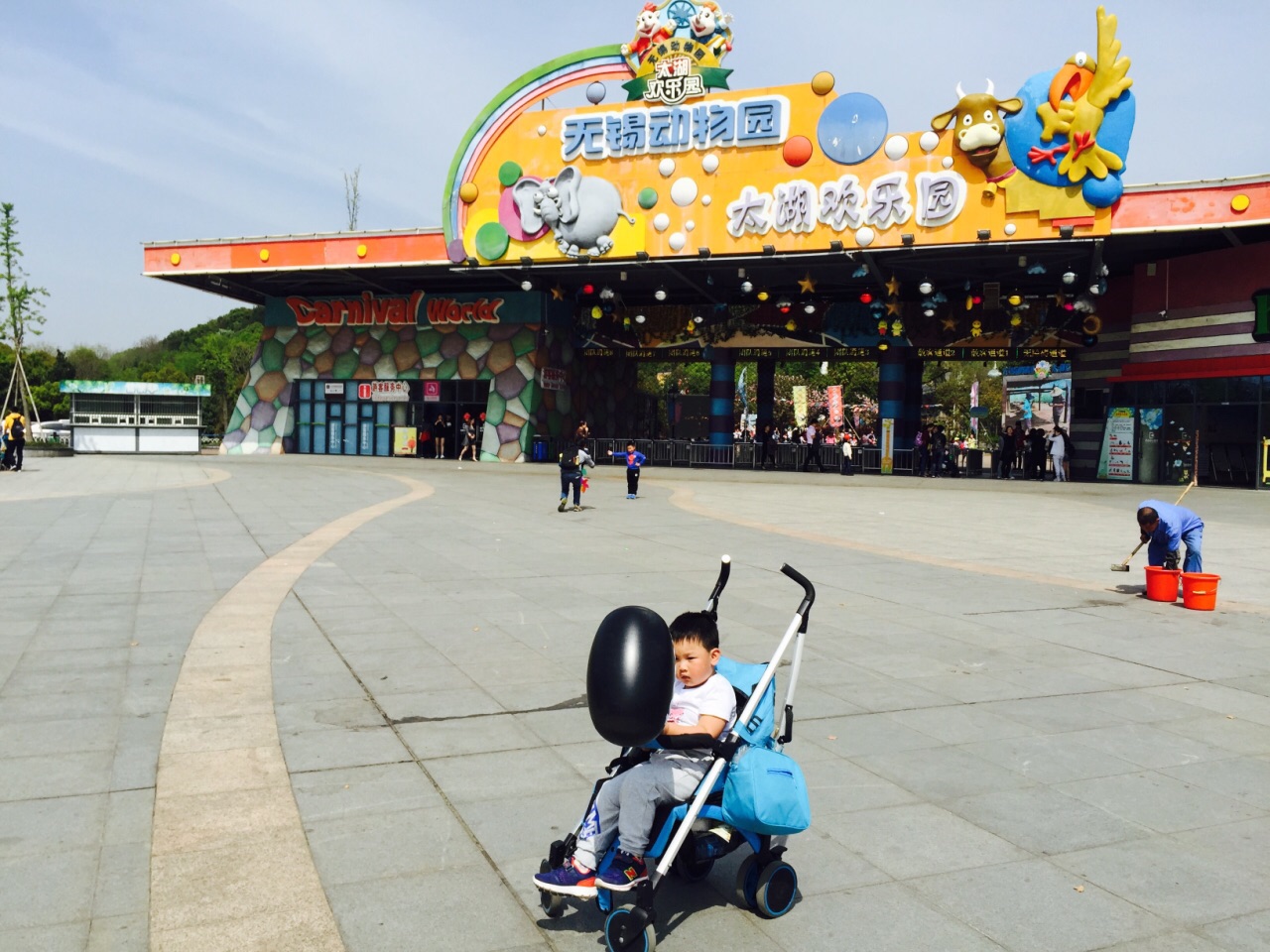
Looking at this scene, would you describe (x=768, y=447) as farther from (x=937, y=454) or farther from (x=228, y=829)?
(x=228, y=829)

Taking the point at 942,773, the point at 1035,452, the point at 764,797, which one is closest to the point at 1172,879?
the point at 942,773

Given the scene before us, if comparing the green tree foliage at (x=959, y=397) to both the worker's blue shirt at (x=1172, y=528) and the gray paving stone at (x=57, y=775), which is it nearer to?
the worker's blue shirt at (x=1172, y=528)

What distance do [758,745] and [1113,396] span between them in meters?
31.0

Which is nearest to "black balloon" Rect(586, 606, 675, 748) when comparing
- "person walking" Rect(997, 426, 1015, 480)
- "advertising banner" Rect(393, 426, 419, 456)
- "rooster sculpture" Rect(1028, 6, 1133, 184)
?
"rooster sculpture" Rect(1028, 6, 1133, 184)

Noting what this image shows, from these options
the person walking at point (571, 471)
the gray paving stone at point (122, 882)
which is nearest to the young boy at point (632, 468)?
the person walking at point (571, 471)

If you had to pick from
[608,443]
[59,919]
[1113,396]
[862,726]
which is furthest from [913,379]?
[59,919]

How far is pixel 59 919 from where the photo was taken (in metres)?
3.49

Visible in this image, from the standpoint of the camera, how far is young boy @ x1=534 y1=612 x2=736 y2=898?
3.50m

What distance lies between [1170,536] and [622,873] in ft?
29.1

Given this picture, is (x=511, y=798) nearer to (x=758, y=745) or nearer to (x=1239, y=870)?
(x=758, y=745)

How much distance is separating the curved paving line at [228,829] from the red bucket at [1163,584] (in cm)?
820

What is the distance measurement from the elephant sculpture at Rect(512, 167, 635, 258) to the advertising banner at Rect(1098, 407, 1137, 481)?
15425 millimetres

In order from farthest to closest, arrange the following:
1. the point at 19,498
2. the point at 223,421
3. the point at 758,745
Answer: the point at 223,421 → the point at 19,498 → the point at 758,745

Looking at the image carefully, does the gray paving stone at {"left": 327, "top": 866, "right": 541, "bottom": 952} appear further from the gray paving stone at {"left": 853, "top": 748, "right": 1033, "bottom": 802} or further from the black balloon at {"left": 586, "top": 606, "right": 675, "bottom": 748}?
the gray paving stone at {"left": 853, "top": 748, "right": 1033, "bottom": 802}
